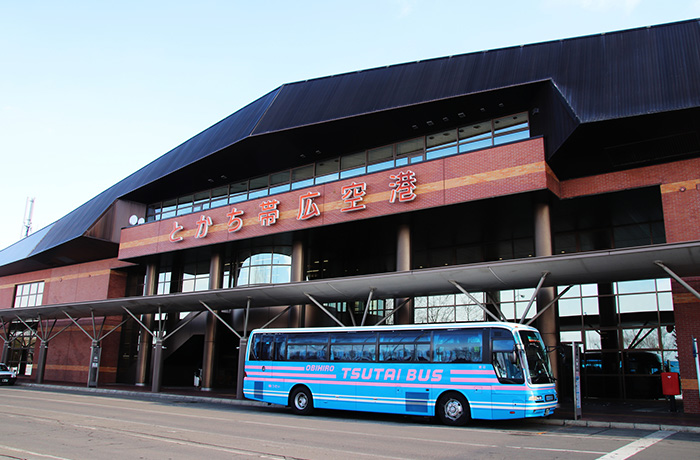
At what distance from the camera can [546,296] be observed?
1959cm

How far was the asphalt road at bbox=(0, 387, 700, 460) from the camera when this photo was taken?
9.16 m

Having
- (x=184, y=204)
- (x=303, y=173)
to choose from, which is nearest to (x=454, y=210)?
(x=303, y=173)

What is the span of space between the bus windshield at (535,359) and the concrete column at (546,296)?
3.98m

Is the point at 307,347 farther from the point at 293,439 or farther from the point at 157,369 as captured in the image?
the point at 157,369

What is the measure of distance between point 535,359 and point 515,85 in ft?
33.5

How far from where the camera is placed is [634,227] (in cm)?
2317

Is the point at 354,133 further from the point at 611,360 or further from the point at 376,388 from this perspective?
the point at 611,360

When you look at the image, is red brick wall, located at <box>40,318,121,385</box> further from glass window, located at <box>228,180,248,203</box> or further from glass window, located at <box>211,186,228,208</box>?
glass window, located at <box>228,180,248,203</box>

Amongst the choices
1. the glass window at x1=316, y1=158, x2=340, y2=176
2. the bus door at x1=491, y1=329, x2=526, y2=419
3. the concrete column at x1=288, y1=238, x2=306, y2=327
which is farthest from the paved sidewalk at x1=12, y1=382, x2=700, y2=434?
the glass window at x1=316, y1=158, x2=340, y2=176

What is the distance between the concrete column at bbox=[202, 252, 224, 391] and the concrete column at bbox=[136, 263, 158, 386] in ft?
17.7

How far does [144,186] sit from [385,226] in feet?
53.6

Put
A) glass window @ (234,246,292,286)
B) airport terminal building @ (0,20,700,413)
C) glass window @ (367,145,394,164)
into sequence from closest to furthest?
airport terminal building @ (0,20,700,413) → glass window @ (367,145,394,164) → glass window @ (234,246,292,286)

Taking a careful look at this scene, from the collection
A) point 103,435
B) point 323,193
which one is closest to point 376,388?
point 103,435

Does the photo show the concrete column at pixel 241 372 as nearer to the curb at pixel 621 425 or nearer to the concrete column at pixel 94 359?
the concrete column at pixel 94 359
